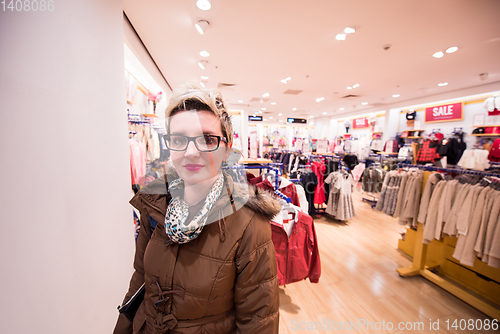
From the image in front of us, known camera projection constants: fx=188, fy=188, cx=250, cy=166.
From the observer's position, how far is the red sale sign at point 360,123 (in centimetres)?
955

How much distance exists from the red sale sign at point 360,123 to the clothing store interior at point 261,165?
166 inches

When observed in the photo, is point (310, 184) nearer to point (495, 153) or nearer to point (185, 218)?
point (495, 153)

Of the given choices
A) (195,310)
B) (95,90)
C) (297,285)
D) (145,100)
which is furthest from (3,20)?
(145,100)

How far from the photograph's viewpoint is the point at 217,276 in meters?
0.67

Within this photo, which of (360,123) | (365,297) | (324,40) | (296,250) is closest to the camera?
(296,250)

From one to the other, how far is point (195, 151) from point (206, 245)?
Result: 0.34m

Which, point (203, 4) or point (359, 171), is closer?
point (203, 4)

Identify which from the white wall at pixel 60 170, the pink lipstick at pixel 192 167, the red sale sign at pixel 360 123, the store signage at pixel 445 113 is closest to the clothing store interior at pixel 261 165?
the white wall at pixel 60 170

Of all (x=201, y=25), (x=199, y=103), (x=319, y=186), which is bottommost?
(x=319, y=186)

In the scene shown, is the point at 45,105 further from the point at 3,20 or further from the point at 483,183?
the point at 483,183

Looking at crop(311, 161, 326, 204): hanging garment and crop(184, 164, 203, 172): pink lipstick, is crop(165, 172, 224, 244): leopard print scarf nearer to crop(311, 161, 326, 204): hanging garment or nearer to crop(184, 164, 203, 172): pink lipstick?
crop(184, 164, 203, 172): pink lipstick

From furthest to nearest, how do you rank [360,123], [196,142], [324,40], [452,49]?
1. [360,123]
2. [452,49]
3. [324,40]
4. [196,142]

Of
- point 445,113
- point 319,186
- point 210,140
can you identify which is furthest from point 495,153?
point 210,140

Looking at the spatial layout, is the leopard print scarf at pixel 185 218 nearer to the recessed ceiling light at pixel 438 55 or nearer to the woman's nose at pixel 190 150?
the woman's nose at pixel 190 150
